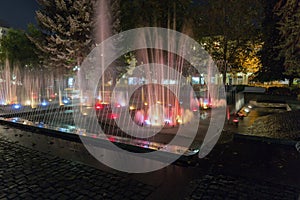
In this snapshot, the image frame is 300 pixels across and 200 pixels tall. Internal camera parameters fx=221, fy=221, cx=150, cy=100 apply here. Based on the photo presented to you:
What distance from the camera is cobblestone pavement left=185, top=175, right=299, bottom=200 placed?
3129 mm

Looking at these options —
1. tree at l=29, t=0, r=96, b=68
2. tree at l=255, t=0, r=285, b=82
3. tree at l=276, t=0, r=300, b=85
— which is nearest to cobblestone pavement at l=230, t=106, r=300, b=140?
tree at l=276, t=0, r=300, b=85

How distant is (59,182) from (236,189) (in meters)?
2.82

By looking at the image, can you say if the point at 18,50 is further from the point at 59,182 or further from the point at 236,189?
the point at 236,189

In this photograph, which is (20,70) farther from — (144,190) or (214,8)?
(144,190)

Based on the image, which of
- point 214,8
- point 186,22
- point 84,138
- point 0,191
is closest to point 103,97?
point 186,22

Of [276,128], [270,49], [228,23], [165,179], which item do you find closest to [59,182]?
[165,179]

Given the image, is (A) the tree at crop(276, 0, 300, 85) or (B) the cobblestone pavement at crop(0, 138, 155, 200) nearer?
(B) the cobblestone pavement at crop(0, 138, 155, 200)

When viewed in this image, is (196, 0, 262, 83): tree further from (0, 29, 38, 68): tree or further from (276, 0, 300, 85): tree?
(0, 29, 38, 68): tree

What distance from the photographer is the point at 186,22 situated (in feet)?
52.1

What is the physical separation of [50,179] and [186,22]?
14611 millimetres

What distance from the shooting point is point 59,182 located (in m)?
3.65

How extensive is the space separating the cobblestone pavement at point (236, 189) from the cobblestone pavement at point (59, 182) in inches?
29.1

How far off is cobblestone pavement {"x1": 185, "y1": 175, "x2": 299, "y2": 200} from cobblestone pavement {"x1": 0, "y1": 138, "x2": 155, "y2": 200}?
740mm

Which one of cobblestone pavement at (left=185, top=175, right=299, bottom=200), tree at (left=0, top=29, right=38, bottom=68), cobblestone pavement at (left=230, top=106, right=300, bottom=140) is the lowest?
cobblestone pavement at (left=185, top=175, right=299, bottom=200)
